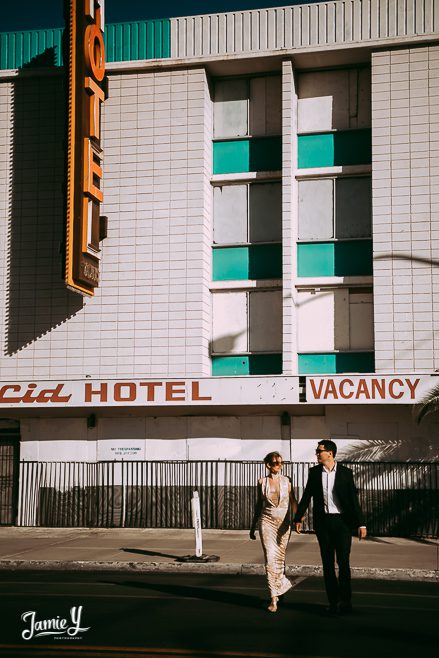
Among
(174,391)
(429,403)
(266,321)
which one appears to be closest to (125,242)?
(266,321)

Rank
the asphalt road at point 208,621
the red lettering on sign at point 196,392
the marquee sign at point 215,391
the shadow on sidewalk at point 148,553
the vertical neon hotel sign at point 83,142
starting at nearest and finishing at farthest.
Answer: the asphalt road at point 208,621 < the shadow on sidewalk at point 148,553 < the marquee sign at point 215,391 < the vertical neon hotel sign at point 83,142 < the red lettering on sign at point 196,392

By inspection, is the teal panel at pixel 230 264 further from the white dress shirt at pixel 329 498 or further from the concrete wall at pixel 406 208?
the white dress shirt at pixel 329 498

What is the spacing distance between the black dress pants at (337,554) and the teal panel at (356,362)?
12.2 m


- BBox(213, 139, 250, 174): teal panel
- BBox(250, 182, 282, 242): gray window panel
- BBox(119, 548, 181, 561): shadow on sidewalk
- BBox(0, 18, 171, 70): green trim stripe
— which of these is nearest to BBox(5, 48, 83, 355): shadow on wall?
BBox(0, 18, 171, 70): green trim stripe

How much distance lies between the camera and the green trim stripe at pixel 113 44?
945 inches

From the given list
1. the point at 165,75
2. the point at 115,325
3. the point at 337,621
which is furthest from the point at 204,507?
the point at 337,621

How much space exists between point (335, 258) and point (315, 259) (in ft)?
1.61

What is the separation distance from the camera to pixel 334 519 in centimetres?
1039

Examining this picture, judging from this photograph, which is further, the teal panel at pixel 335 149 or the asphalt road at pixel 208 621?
the teal panel at pixel 335 149

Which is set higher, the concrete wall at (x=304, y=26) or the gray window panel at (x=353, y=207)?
the concrete wall at (x=304, y=26)

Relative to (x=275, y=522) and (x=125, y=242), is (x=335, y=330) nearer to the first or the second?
(x=125, y=242)

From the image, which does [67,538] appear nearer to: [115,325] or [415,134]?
[115,325]

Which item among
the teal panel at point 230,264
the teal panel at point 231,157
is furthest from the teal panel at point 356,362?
Result: the teal panel at point 231,157

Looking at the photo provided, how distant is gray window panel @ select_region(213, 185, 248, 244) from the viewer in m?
23.7
